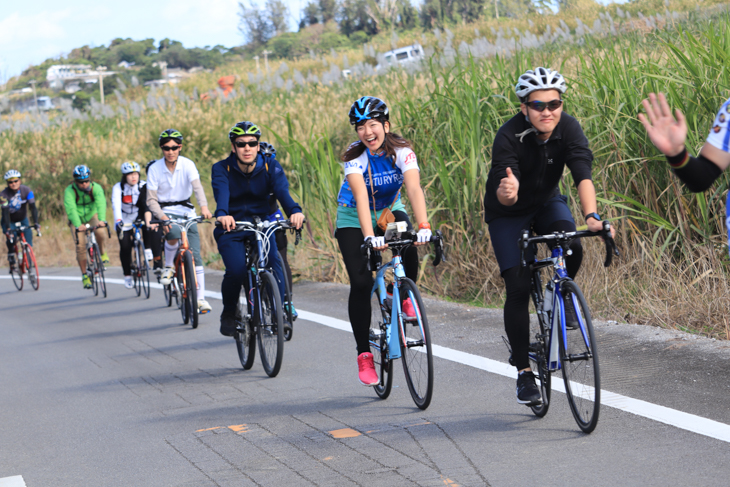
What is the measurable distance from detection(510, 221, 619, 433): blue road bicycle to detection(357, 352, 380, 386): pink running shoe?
4.44 feet

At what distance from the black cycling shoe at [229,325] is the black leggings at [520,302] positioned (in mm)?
3182

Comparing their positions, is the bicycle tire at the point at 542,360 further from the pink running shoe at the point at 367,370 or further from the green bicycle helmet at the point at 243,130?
the green bicycle helmet at the point at 243,130

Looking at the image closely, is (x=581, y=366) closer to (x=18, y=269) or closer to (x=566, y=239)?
(x=566, y=239)

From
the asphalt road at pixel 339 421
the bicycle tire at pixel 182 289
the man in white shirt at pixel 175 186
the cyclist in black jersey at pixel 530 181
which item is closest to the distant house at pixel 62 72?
the man in white shirt at pixel 175 186

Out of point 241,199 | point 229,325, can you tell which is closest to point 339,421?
point 229,325

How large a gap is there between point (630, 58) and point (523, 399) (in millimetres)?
5125

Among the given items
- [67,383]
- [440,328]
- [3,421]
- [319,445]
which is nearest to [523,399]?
[319,445]

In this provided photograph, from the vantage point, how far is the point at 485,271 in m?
9.77

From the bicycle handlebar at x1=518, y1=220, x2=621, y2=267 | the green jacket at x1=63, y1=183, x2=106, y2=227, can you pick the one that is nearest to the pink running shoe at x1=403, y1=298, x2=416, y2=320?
the bicycle handlebar at x1=518, y1=220, x2=621, y2=267

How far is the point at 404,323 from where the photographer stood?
5.68m

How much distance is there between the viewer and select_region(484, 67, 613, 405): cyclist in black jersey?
4.93 m

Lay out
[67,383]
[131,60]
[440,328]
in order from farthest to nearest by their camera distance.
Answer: [131,60], [440,328], [67,383]

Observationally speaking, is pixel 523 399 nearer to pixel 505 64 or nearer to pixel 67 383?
pixel 67 383

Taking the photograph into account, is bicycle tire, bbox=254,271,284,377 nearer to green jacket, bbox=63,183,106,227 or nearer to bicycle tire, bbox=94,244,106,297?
bicycle tire, bbox=94,244,106,297
